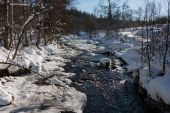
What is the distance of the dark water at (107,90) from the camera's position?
12812 mm

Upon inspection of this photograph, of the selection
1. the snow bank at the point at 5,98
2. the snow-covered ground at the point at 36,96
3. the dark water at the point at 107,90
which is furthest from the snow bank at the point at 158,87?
the snow bank at the point at 5,98

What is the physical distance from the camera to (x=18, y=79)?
50.7ft

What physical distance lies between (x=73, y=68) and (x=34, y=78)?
630 centimetres

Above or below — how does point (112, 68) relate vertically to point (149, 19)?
below

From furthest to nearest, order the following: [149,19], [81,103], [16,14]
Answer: [16,14], [149,19], [81,103]

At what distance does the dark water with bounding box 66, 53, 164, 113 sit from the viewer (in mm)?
12812

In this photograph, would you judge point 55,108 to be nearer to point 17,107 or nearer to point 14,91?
point 17,107

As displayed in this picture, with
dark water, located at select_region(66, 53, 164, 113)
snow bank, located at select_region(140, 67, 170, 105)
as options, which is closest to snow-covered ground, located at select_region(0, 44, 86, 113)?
dark water, located at select_region(66, 53, 164, 113)

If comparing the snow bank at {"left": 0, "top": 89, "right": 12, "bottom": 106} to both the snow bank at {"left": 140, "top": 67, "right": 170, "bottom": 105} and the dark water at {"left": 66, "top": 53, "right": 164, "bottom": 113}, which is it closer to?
the dark water at {"left": 66, "top": 53, "right": 164, "bottom": 113}

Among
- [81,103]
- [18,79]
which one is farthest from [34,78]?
[81,103]

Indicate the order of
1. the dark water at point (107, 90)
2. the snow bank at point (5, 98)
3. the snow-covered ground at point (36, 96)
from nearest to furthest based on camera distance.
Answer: the snow bank at point (5, 98)
the snow-covered ground at point (36, 96)
the dark water at point (107, 90)

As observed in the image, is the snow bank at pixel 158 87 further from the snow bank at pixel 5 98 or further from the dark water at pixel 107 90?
the snow bank at pixel 5 98

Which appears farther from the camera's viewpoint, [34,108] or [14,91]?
[14,91]

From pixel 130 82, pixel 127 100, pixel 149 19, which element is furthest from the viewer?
pixel 149 19
